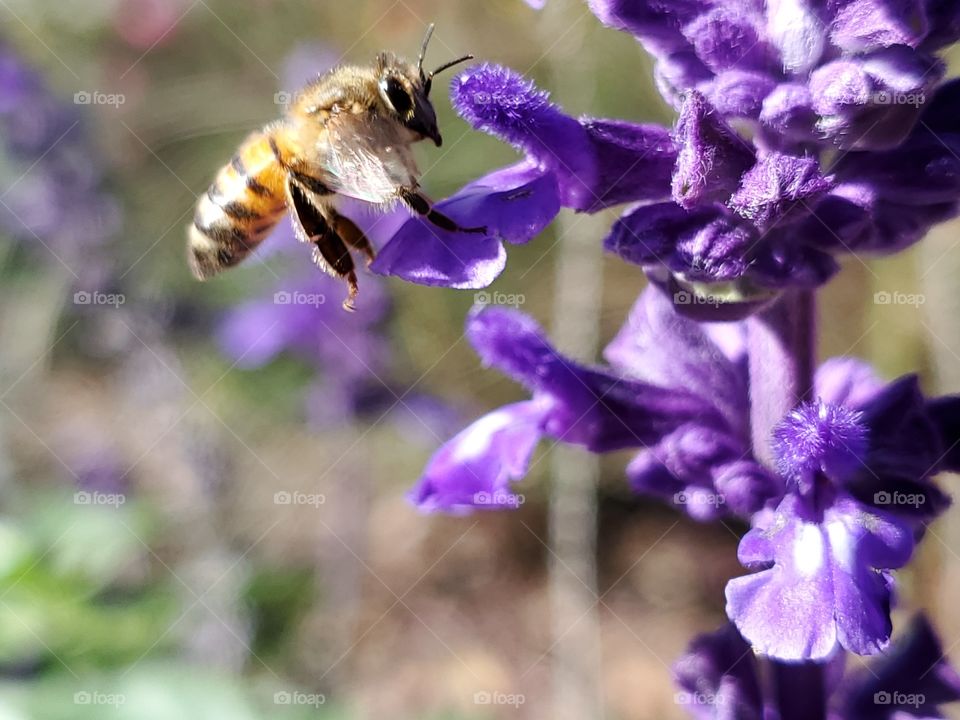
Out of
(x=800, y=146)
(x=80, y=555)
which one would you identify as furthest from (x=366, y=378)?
(x=800, y=146)

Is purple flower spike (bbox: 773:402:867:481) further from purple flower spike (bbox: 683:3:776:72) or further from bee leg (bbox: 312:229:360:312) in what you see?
bee leg (bbox: 312:229:360:312)

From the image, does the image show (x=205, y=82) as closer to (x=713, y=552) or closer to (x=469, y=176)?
(x=469, y=176)

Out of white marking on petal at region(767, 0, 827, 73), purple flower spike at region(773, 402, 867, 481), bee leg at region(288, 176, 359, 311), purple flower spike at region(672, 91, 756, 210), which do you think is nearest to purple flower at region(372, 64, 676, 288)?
purple flower spike at region(672, 91, 756, 210)

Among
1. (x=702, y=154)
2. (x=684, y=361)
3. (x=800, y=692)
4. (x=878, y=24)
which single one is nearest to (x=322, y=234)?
(x=684, y=361)

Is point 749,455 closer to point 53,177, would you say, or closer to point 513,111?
point 513,111

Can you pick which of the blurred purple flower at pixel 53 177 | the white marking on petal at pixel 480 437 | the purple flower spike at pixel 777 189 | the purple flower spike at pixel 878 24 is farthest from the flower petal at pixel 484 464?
the blurred purple flower at pixel 53 177

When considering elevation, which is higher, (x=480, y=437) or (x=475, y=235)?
(x=475, y=235)
